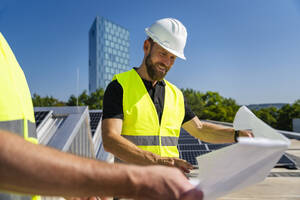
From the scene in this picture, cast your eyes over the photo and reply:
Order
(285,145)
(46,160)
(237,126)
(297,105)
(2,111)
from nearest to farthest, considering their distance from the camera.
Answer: (46,160) < (285,145) < (2,111) < (237,126) < (297,105)

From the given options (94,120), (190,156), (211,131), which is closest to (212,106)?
(94,120)

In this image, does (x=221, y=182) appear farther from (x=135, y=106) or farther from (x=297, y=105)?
(x=297, y=105)

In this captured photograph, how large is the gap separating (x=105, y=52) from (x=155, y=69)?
124m

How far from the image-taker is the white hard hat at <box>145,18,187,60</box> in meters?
2.37

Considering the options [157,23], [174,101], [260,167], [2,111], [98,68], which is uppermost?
[157,23]

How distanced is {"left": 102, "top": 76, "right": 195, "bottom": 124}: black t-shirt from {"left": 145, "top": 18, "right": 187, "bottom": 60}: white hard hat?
40cm

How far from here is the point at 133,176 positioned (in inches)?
27.7

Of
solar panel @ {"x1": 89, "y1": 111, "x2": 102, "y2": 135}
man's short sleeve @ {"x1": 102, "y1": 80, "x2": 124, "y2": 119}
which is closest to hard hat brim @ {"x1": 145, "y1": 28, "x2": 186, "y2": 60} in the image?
man's short sleeve @ {"x1": 102, "y1": 80, "x2": 124, "y2": 119}

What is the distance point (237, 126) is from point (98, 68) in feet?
393

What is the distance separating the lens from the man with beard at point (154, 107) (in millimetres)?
2164

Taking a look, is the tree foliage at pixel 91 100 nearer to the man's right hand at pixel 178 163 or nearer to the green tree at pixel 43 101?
the green tree at pixel 43 101

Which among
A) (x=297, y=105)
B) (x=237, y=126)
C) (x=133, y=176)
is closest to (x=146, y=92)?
(x=237, y=126)

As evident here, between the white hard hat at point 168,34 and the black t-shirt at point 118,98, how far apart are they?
40 cm

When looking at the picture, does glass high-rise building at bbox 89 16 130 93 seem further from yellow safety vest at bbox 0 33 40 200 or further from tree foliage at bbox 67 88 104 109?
yellow safety vest at bbox 0 33 40 200
